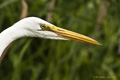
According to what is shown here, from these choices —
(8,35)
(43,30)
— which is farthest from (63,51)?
(8,35)

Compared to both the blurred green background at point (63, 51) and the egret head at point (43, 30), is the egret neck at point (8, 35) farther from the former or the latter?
the blurred green background at point (63, 51)

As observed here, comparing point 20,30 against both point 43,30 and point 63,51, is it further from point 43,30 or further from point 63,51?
point 63,51

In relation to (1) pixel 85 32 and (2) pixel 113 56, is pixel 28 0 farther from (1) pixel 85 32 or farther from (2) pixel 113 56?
(2) pixel 113 56

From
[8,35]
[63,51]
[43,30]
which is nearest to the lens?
[8,35]

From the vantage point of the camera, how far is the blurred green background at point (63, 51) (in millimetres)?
2584

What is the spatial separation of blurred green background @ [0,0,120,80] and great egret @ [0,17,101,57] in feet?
2.65

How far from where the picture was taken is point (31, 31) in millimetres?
1663

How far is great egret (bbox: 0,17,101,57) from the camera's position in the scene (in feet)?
5.21

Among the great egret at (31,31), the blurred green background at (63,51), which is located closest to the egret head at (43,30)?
the great egret at (31,31)

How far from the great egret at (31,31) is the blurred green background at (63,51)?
808 millimetres

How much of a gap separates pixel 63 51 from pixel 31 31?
1102mm

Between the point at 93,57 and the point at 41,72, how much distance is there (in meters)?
0.47

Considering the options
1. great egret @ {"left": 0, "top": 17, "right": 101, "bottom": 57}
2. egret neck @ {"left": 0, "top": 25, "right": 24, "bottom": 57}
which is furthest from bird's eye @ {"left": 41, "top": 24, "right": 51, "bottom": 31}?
egret neck @ {"left": 0, "top": 25, "right": 24, "bottom": 57}

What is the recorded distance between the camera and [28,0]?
8.35 ft
